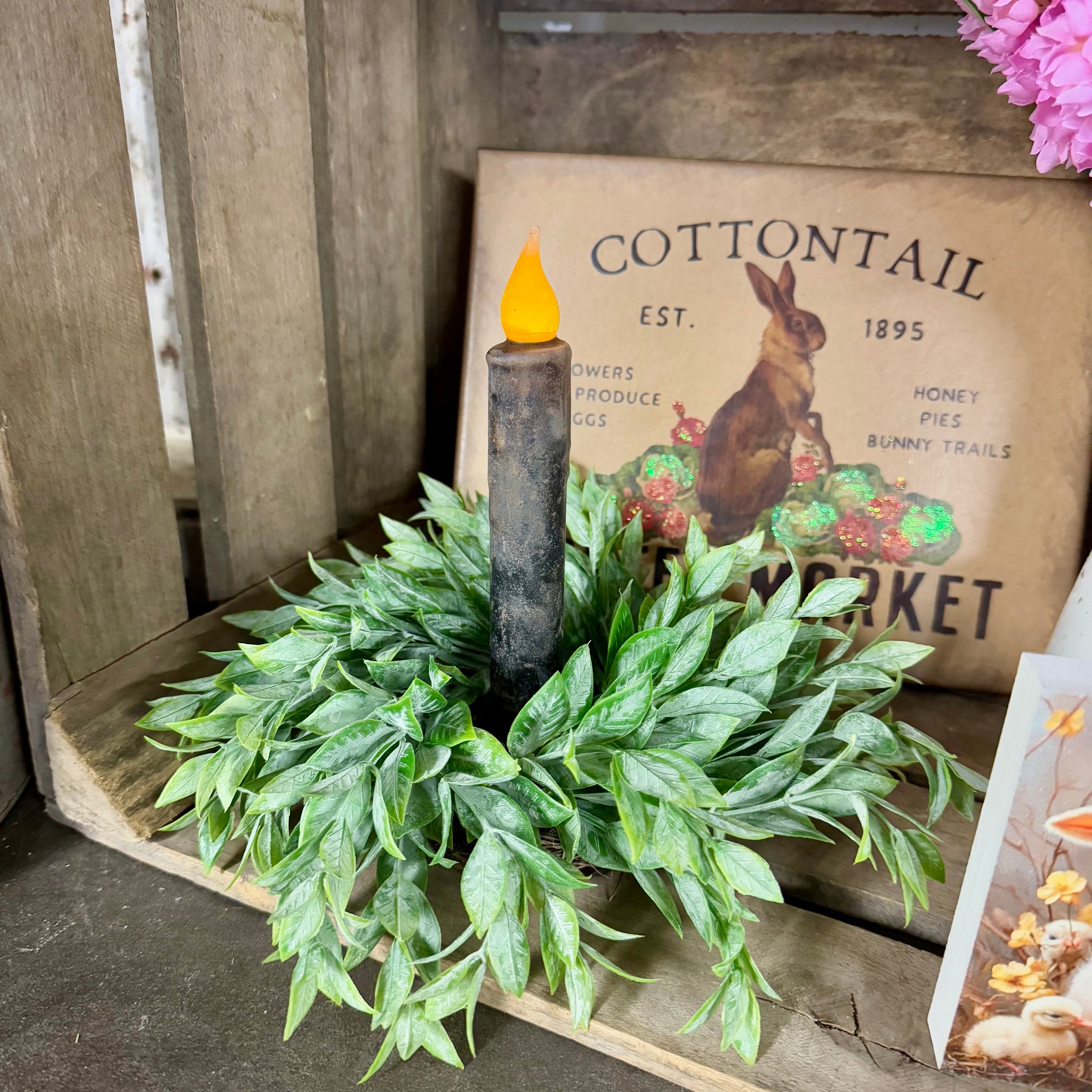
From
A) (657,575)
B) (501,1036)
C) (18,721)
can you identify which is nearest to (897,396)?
(657,575)

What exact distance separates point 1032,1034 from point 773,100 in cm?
80

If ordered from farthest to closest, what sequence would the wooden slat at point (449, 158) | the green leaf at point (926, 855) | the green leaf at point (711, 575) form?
the wooden slat at point (449, 158)
the green leaf at point (711, 575)
the green leaf at point (926, 855)

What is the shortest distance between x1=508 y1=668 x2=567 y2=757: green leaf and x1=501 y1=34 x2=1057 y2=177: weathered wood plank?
57 cm

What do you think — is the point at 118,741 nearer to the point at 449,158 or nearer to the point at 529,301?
the point at 529,301

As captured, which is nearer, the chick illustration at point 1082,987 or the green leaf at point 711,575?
A: the chick illustration at point 1082,987

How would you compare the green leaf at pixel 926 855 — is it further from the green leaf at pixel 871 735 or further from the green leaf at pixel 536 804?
the green leaf at pixel 536 804

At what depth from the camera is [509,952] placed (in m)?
0.46

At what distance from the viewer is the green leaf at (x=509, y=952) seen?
0.46 metres

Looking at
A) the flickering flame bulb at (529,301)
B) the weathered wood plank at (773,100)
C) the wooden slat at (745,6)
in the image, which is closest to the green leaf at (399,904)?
the flickering flame bulb at (529,301)

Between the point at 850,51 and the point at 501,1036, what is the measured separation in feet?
2.89

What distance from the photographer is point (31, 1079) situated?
1.59ft

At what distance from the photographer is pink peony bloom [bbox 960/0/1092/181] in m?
0.47

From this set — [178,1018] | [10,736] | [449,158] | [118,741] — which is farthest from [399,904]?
[449,158]

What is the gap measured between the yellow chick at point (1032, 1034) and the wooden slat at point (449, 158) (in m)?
0.76
